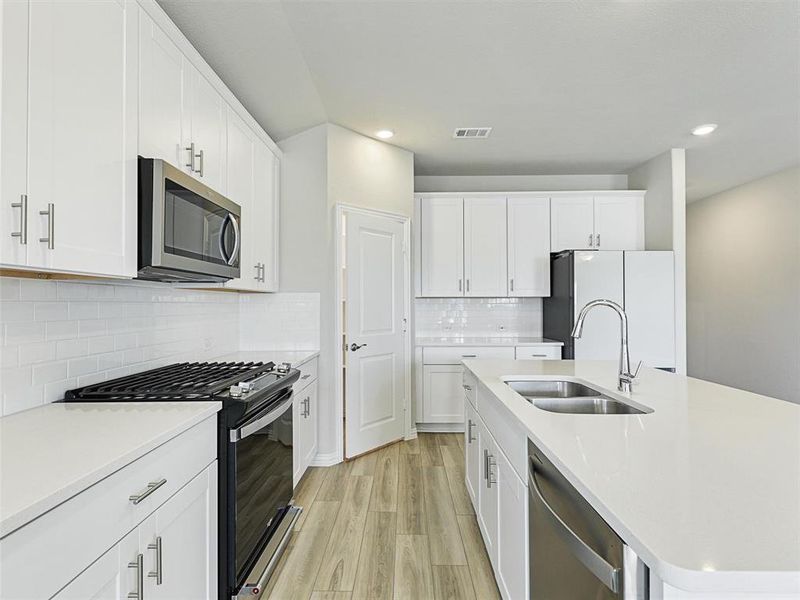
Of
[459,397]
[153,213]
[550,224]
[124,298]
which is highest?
[550,224]

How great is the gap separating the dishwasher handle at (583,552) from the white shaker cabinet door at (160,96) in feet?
5.93

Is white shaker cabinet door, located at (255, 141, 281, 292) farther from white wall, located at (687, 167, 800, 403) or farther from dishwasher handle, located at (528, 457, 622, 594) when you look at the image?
white wall, located at (687, 167, 800, 403)

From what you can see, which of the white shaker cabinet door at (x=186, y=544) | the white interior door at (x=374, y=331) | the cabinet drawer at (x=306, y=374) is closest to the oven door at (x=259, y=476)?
the white shaker cabinet door at (x=186, y=544)

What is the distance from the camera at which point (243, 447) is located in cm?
184

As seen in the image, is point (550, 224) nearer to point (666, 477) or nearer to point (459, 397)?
point (459, 397)

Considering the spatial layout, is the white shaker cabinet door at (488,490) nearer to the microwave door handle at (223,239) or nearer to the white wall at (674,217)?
the microwave door handle at (223,239)

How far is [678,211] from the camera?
439cm

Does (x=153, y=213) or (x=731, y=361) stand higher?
(x=153, y=213)

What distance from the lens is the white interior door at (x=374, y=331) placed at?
12.5ft

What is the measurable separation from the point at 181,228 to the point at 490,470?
1661 millimetres

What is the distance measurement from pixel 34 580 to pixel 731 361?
696 cm

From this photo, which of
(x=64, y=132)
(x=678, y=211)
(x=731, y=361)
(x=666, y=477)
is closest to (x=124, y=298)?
(x=64, y=132)

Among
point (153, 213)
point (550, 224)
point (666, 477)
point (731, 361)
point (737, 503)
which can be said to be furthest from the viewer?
point (731, 361)

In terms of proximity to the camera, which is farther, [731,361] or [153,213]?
[731,361]
